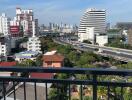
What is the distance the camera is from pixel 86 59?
3547cm

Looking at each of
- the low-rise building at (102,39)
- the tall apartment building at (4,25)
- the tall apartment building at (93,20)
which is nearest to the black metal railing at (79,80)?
the low-rise building at (102,39)

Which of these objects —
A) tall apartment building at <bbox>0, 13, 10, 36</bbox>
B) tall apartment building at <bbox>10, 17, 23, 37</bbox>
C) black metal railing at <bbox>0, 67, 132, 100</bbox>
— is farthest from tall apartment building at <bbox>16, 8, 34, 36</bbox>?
black metal railing at <bbox>0, 67, 132, 100</bbox>

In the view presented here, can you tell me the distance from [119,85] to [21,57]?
39936 millimetres

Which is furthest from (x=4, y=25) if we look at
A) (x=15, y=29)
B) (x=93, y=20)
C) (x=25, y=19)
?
(x=93, y=20)

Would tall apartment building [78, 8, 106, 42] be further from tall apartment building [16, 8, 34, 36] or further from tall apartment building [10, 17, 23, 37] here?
tall apartment building [10, 17, 23, 37]

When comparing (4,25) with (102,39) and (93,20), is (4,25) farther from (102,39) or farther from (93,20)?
(102,39)

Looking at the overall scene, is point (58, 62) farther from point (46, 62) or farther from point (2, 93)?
point (2, 93)

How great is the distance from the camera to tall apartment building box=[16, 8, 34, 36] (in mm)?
88200

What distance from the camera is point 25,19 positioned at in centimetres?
9094

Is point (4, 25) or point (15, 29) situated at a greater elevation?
point (4, 25)

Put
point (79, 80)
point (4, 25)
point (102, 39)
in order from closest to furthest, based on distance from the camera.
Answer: point (79, 80) → point (102, 39) → point (4, 25)

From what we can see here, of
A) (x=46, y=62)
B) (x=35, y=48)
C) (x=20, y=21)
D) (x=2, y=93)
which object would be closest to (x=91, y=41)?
(x=20, y=21)

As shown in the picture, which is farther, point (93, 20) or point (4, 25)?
point (4, 25)

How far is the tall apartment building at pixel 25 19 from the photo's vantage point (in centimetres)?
8820
